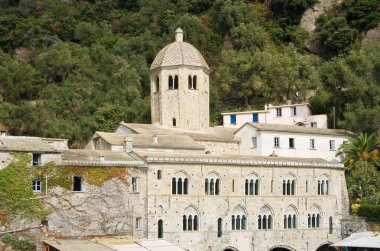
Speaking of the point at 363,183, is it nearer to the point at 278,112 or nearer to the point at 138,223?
the point at 278,112

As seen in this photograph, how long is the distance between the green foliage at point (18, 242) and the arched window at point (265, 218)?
1892 cm

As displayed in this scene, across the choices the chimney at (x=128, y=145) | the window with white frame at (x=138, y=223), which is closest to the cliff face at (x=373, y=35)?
the chimney at (x=128, y=145)

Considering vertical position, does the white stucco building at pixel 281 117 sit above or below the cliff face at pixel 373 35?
below

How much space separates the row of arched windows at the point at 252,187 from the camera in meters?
57.2

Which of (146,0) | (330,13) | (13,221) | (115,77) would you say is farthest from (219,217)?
(146,0)

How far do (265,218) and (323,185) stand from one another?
678 cm

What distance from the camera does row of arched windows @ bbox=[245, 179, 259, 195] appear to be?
188 feet

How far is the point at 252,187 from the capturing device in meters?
57.5

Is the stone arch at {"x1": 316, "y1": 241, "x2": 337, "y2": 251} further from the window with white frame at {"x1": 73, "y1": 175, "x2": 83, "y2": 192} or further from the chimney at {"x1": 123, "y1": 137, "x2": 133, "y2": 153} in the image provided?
the window with white frame at {"x1": 73, "y1": 175, "x2": 83, "y2": 192}

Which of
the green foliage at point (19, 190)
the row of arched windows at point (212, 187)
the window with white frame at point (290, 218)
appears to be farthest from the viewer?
the window with white frame at point (290, 218)

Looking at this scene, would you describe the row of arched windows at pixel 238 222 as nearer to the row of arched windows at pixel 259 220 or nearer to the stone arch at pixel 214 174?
the row of arched windows at pixel 259 220

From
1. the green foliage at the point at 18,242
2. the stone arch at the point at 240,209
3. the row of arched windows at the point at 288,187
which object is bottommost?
the green foliage at the point at 18,242

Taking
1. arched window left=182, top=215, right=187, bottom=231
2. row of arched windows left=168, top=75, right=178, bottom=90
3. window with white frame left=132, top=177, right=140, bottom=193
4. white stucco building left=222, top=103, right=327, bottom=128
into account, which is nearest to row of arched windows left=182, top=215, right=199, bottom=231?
arched window left=182, top=215, right=187, bottom=231

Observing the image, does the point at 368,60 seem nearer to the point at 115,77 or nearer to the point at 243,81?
the point at 243,81
